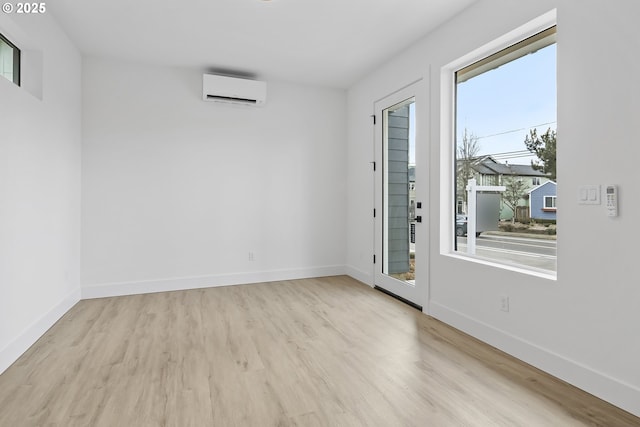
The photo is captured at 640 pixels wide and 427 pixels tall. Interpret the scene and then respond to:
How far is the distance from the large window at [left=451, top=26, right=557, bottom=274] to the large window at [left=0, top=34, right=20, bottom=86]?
3708mm

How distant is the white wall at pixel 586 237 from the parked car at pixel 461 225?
0.42 meters

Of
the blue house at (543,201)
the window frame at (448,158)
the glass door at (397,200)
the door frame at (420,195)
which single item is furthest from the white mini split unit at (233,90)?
the blue house at (543,201)

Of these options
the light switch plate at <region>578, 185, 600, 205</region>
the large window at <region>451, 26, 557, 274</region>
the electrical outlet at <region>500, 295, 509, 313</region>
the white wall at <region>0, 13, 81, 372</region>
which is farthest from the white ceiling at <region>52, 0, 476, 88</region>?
the electrical outlet at <region>500, 295, 509, 313</region>

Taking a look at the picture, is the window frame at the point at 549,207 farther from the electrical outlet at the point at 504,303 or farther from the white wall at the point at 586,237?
the electrical outlet at the point at 504,303

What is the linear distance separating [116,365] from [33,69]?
8.19ft

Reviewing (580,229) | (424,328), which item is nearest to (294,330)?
(424,328)

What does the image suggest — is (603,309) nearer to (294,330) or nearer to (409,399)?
(409,399)

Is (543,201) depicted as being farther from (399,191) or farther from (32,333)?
(32,333)

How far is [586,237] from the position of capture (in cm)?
206

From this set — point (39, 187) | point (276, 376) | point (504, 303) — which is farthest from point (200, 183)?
point (504, 303)

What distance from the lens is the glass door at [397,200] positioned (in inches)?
146

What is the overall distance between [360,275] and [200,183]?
8.00 feet

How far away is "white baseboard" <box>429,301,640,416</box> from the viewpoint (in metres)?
1.87

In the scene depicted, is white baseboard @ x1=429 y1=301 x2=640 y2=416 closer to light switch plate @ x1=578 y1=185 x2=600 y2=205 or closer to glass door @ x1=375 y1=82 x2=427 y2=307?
glass door @ x1=375 y1=82 x2=427 y2=307
